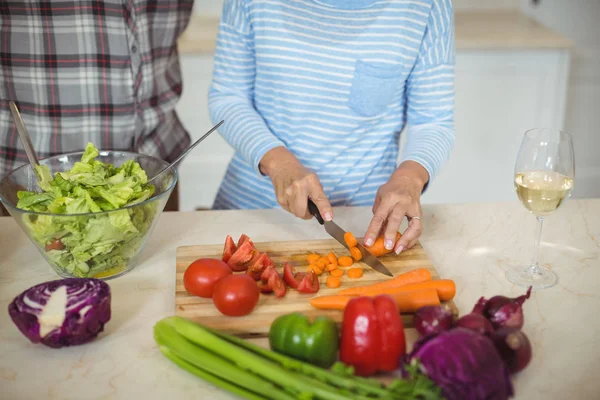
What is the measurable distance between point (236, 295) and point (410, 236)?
40 cm

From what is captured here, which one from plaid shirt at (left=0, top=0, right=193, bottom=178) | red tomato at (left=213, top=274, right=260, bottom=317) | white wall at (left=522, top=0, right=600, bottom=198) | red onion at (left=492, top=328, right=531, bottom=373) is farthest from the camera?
white wall at (left=522, top=0, right=600, bottom=198)

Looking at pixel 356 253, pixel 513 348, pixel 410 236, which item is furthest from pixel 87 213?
pixel 513 348

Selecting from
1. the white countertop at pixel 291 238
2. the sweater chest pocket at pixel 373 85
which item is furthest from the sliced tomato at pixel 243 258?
the sweater chest pocket at pixel 373 85

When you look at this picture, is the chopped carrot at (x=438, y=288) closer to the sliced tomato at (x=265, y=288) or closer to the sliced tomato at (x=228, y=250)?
the sliced tomato at (x=265, y=288)

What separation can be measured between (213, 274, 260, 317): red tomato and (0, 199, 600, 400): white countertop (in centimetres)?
12

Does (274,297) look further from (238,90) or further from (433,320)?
(238,90)

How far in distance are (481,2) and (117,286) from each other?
293cm

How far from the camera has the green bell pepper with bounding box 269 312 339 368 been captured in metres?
0.93

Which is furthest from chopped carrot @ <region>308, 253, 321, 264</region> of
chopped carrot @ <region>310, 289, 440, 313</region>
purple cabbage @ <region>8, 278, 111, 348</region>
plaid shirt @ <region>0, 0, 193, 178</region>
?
plaid shirt @ <region>0, 0, 193, 178</region>

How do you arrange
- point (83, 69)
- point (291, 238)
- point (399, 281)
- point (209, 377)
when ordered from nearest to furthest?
point (209, 377), point (399, 281), point (291, 238), point (83, 69)

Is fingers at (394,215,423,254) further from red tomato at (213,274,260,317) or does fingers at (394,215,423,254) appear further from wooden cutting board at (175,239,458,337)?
red tomato at (213,274,260,317)

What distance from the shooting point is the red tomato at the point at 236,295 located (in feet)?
3.48

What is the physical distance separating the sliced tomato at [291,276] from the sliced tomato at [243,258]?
0.24 ft

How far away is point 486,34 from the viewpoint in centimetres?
312
